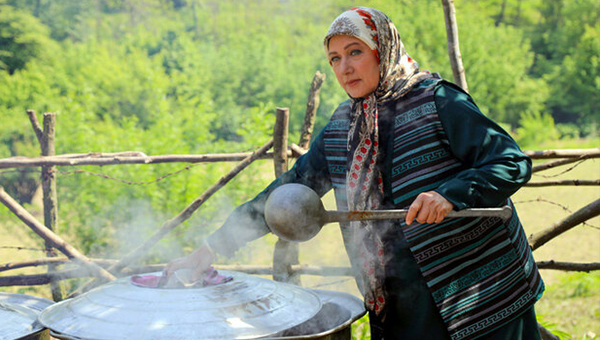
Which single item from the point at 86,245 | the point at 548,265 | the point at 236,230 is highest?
the point at 236,230

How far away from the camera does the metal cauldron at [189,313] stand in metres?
1.49

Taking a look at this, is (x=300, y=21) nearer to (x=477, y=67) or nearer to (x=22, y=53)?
(x=477, y=67)

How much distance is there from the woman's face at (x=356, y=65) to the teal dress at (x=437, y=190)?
0.10m

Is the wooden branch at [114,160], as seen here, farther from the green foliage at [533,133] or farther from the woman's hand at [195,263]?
the green foliage at [533,133]

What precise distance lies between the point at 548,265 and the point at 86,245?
641 cm

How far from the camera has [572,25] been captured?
41.8 metres

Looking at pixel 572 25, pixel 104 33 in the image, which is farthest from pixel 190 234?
pixel 572 25

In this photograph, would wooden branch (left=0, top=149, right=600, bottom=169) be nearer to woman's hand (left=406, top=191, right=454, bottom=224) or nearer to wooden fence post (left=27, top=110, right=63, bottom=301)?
wooden fence post (left=27, top=110, right=63, bottom=301)

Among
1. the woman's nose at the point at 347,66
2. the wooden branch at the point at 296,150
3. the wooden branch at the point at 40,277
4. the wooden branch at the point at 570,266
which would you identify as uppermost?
the woman's nose at the point at 347,66

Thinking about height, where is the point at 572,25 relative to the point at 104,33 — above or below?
below

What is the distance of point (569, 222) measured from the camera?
2.78 metres

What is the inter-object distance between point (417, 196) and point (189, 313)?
0.77m

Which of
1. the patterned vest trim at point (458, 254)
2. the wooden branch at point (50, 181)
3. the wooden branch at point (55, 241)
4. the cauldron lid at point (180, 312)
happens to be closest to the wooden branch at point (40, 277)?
the wooden branch at point (55, 241)

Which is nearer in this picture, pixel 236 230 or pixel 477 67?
pixel 236 230
